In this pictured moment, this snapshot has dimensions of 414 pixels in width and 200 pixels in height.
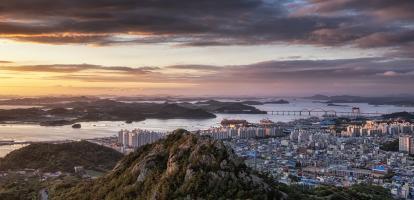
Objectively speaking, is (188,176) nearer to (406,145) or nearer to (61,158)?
(61,158)

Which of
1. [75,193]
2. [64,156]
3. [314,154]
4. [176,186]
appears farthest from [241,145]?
[176,186]

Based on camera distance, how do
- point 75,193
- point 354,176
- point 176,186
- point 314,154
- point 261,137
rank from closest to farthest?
point 176,186 → point 75,193 → point 354,176 → point 314,154 → point 261,137

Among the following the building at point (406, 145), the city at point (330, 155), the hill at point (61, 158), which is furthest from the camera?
the building at point (406, 145)

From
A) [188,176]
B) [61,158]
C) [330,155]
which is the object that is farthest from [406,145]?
[188,176]

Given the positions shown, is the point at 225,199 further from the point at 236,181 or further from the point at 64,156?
the point at 64,156

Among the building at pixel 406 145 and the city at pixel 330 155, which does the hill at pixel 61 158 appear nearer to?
the city at pixel 330 155

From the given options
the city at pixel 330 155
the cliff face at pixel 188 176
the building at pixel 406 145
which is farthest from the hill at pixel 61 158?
the building at pixel 406 145

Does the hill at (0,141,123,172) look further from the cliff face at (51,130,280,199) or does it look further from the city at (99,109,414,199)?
the cliff face at (51,130,280,199)
